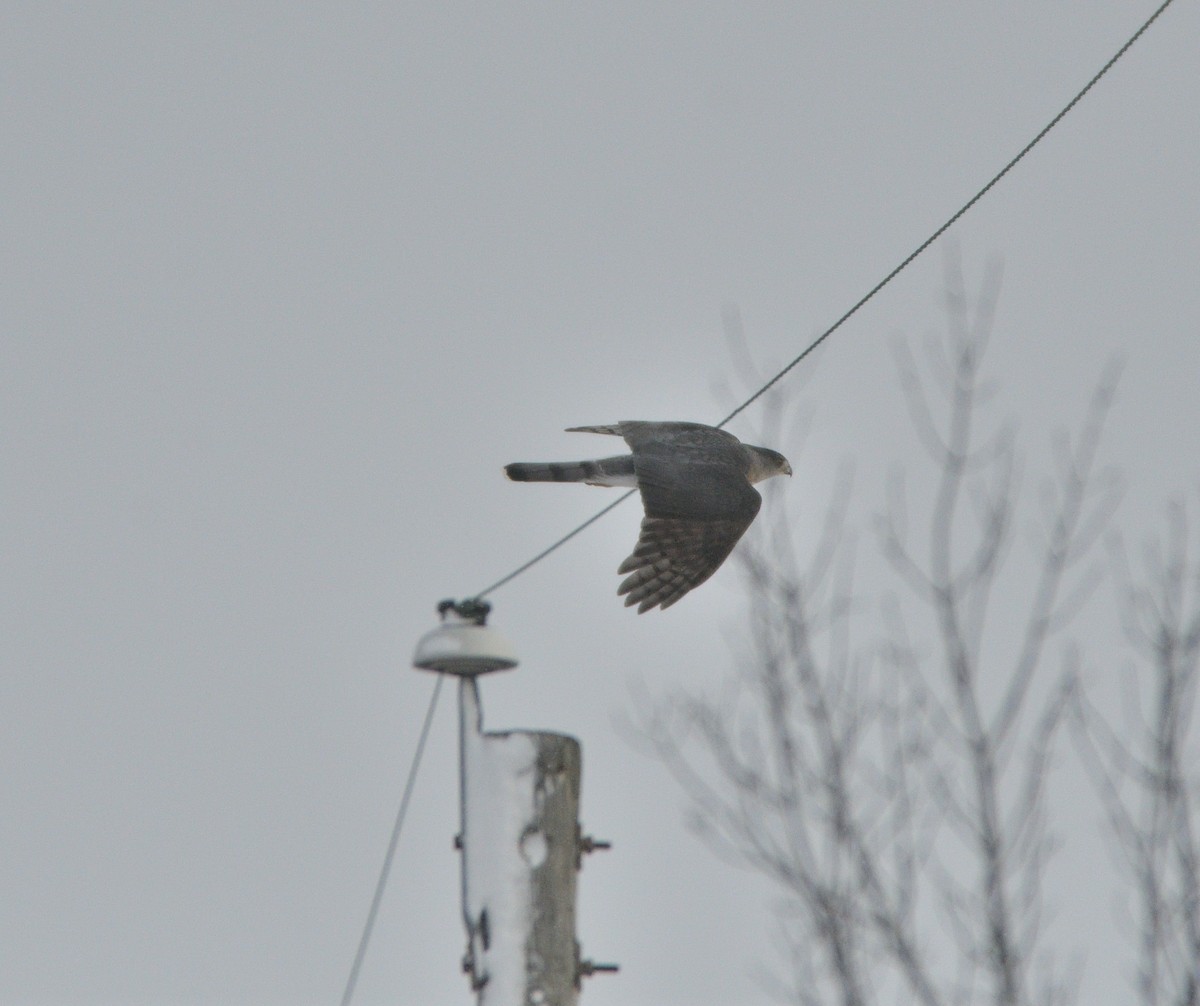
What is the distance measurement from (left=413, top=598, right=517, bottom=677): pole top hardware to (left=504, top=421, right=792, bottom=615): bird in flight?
4.23 feet

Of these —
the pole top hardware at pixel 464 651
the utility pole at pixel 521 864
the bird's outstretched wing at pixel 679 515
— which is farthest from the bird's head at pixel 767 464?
the utility pole at pixel 521 864

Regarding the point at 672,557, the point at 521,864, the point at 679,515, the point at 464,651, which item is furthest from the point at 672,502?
the point at 521,864

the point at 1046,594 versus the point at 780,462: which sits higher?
the point at 780,462

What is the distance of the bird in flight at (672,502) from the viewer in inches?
227

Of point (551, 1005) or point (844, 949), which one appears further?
point (844, 949)

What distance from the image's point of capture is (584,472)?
587cm

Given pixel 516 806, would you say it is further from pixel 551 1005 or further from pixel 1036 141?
pixel 1036 141

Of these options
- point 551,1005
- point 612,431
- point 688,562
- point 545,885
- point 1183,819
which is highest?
point 612,431

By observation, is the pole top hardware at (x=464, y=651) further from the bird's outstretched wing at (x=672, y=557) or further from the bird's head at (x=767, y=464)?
the bird's head at (x=767, y=464)

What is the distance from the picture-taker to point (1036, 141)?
4523 mm

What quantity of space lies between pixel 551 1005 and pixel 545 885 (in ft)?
0.82

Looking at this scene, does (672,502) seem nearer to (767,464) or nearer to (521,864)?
(767,464)

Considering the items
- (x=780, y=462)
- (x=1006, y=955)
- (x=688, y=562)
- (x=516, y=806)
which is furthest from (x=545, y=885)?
(x=780, y=462)

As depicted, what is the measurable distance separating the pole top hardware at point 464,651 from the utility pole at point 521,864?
40 cm
